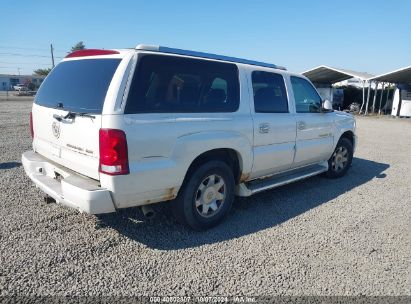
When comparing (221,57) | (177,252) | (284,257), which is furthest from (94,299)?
(221,57)

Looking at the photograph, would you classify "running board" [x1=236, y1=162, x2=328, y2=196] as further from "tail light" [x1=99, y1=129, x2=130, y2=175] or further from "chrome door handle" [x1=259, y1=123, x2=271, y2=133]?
"tail light" [x1=99, y1=129, x2=130, y2=175]

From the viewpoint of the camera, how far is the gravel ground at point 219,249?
2.88m

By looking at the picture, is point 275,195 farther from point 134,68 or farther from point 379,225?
point 134,68

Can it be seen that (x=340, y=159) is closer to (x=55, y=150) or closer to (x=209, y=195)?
(x=209, y=195)

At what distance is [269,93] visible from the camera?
4.54 m

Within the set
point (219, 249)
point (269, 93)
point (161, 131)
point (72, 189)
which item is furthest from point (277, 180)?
point (72, 189)

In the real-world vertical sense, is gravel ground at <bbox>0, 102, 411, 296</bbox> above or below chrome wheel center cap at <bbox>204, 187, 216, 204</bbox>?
below

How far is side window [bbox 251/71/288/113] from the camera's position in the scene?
4312 millimetres

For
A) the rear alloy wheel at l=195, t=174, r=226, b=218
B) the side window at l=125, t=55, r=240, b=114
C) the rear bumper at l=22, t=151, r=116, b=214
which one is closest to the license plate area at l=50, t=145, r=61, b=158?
the rear bumper at l=22, t=151, r=116, b=214

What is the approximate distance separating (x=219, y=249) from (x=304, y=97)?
9.76 feet

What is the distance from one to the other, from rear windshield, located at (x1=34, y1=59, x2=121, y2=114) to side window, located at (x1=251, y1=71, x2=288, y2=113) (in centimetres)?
193

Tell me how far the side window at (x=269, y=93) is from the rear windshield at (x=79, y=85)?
1.93 m

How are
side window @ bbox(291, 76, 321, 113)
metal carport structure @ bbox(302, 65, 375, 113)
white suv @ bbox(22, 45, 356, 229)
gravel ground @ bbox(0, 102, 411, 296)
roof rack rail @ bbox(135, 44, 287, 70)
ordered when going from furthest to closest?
metal carport structure @ bbox(302, 65, 375, 113), side window @ bbox(291, 76, 321, 113), roof rack rail @ bbox(135, 44, 287, 70), white suv @ bbox(22, 45, 356, 229), gravel ground @ bbox(0, 102, 411, 296)

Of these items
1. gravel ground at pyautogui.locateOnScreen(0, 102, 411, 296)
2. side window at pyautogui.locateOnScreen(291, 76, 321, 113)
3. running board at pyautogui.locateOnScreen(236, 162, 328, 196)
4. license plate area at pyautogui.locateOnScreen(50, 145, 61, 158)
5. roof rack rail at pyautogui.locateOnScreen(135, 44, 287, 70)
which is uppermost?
roof rack rail at pyautogui.locateOnScreen(135, 44, 287, 70)
